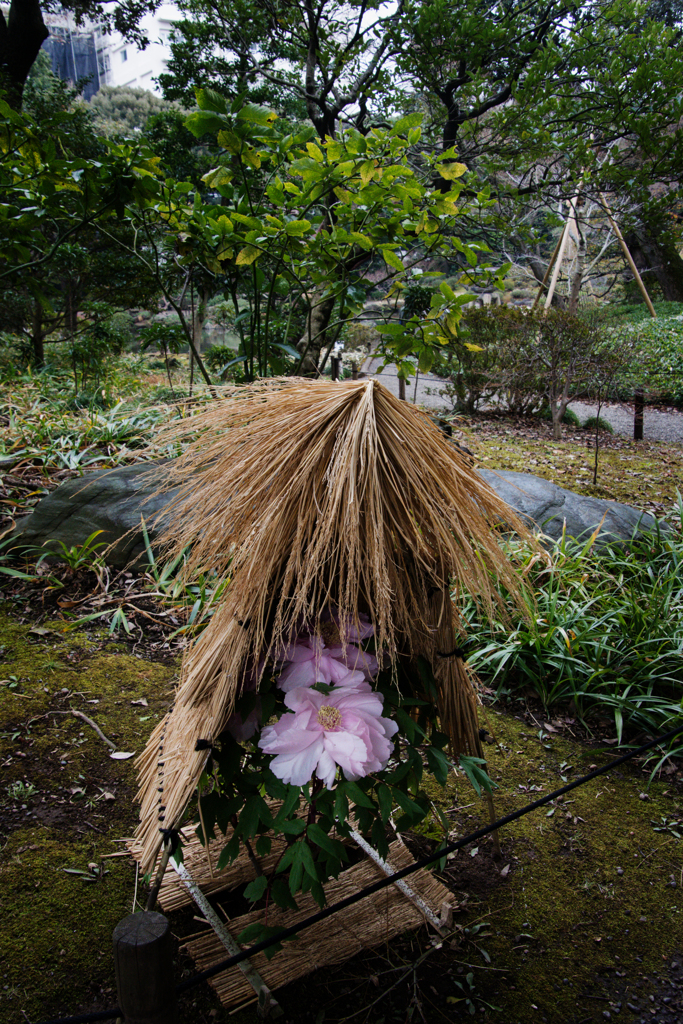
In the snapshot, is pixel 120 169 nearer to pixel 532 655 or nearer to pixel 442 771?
pixel 442 771

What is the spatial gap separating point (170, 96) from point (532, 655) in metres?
9.14

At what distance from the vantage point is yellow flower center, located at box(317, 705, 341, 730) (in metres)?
0.97

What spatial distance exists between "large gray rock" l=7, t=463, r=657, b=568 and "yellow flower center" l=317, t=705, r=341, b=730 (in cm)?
223

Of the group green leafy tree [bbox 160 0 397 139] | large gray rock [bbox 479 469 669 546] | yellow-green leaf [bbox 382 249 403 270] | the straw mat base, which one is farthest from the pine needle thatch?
green leafy tree [bbox 160 0 397 139]

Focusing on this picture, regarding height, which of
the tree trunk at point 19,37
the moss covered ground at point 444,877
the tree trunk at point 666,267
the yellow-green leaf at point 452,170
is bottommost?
the moss covered ground at point 444,877

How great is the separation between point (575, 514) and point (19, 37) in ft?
23.0

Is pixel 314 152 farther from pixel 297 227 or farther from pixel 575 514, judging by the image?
pixel 575 514

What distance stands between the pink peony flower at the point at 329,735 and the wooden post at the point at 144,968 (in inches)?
10.5

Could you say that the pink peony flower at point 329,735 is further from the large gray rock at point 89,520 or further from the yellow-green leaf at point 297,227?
the large gray rock at point 89,520

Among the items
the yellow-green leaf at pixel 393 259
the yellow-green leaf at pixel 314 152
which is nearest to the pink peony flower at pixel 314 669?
→ the yellow-green leaf at pixel 393 259

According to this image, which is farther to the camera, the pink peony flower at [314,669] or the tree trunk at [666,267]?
the tree trunk at [666,267]

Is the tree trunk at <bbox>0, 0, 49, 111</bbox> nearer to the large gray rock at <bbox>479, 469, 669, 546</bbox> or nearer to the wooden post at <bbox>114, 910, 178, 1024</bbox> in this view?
the large gray rock at <bbox>479, 469, 669, 546</bbox>

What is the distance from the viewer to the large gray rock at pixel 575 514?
3.46 meters

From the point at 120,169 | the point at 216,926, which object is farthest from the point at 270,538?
the point at 120,169
